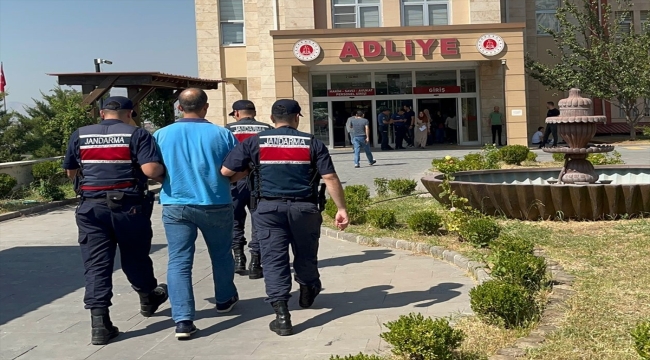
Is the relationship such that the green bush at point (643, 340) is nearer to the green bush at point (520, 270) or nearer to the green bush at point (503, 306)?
the green bush at point (503, 306)

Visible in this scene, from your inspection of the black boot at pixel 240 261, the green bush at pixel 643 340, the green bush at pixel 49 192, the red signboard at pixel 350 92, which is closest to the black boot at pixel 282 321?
the black boot at pixel 240 261

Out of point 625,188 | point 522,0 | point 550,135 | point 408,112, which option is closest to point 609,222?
point 625,188

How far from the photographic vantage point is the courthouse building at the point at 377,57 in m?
25.9

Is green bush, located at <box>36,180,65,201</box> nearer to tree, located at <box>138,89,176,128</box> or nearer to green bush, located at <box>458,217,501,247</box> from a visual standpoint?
tree, located at <box>138,89,176,128</box>

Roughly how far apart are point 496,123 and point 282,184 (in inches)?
905

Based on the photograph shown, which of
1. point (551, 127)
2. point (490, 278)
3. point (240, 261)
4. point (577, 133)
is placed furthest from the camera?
point (551, 127)

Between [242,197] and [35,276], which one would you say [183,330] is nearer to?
[242,197]

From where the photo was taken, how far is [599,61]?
1109 inches

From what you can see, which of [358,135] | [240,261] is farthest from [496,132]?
[240,261]

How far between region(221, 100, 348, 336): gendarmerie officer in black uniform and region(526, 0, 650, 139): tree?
24435mm

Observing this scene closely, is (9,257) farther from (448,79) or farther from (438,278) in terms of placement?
(448,79)

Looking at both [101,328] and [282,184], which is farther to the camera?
[282,184]

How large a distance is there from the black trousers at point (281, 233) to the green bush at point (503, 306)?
1.36 m

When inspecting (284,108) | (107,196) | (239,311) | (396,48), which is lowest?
(239,311)
